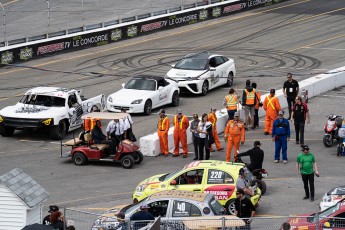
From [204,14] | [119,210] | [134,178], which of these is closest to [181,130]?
[134,178]

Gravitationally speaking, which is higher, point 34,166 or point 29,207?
point 29,207

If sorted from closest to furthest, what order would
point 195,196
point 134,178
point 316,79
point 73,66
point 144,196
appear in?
point 195,196, point 144,196, point 134,178, point 316,79, point 73,66

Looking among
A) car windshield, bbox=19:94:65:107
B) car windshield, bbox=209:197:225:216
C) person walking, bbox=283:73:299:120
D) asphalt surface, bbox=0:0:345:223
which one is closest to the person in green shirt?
asphalt surface, bbox=0:0:345:223

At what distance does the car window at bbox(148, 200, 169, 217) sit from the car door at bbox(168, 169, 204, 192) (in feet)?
7.76

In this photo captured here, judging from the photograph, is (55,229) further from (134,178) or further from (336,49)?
(336,49)

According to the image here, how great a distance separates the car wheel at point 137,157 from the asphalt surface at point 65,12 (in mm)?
22806

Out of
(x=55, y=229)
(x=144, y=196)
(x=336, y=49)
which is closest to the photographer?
(x=55, y=229)

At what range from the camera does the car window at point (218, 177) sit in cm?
2259

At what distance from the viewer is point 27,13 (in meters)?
56.6

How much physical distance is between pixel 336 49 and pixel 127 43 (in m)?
9.96

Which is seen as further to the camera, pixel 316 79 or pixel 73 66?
pixel 73 66

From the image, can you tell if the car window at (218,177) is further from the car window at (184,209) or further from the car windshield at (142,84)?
the car windshield at (142,84)

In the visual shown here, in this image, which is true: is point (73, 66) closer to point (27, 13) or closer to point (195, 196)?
point (27, 13)

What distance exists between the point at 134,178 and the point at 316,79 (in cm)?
1221
